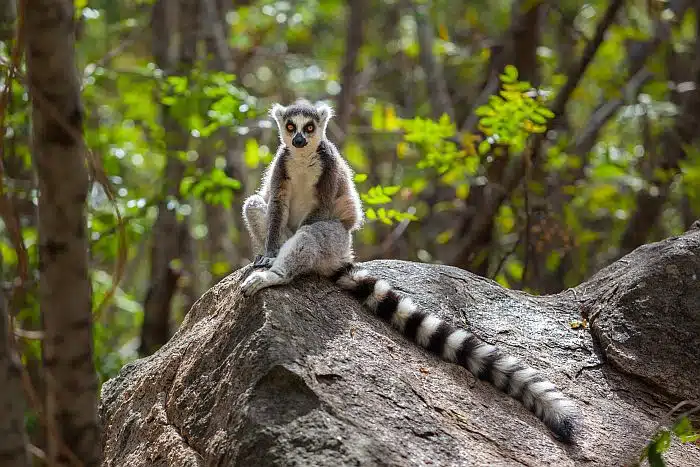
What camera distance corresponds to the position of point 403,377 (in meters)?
3.92

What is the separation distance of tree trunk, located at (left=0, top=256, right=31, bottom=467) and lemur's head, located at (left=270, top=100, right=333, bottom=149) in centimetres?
323

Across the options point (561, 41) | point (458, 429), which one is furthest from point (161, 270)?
point (561, 41)

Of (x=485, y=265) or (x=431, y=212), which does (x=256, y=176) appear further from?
(x=485, y=265)

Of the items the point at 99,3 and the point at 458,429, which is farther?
the point at 99,3

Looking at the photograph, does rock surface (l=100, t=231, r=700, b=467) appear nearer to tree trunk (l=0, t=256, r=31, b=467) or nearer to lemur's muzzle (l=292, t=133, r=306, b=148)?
lemur's muzzle (l=292, t=133, r=306, b=148)

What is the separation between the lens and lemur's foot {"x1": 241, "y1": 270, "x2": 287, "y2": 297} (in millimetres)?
3975

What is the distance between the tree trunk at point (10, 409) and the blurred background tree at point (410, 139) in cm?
255

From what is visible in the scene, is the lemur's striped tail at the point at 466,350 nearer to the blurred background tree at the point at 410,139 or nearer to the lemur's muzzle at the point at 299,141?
the lemur's muzzle at the point at 299,141

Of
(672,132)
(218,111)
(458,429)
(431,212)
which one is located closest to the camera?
(458,429)

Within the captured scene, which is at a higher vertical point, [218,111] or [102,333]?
[218,111]

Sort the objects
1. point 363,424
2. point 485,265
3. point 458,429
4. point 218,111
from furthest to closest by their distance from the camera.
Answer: point 485,265
point 218,111
point 458,429
point 363,424

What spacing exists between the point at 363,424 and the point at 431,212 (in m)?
8.57

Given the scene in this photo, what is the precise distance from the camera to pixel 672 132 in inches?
391

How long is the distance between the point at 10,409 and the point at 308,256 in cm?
246
